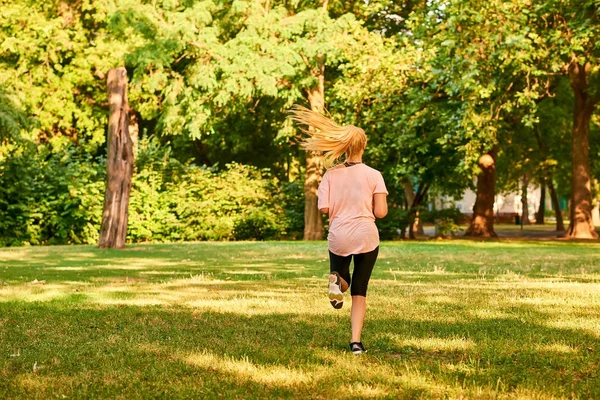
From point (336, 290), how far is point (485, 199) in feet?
97.4

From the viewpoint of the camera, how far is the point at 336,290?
6.98m

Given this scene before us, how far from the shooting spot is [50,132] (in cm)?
4038

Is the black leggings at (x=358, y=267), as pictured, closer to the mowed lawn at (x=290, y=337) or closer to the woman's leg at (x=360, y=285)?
the woman's leg at (x=360, y=285)

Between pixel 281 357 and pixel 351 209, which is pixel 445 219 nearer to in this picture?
pixel 351 209

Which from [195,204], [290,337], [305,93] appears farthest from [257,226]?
[290,337]

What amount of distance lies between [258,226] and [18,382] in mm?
28053

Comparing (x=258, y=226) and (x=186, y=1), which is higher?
(x=186, y=1)

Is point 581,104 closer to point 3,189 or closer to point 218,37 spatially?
point 218,37

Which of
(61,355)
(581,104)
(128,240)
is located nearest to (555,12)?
(581,104)

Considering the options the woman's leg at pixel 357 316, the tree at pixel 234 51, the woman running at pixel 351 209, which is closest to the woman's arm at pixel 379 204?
the woman running at pixel 351 209

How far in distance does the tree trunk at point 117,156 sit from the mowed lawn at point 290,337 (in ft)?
29.0

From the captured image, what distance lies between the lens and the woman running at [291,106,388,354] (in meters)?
7.04

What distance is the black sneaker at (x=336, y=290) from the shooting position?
6973mm

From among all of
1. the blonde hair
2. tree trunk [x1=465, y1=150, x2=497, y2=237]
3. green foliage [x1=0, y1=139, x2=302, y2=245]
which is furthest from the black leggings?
tree trunk [x1=465, y1=150, x2=497, y2=237]
